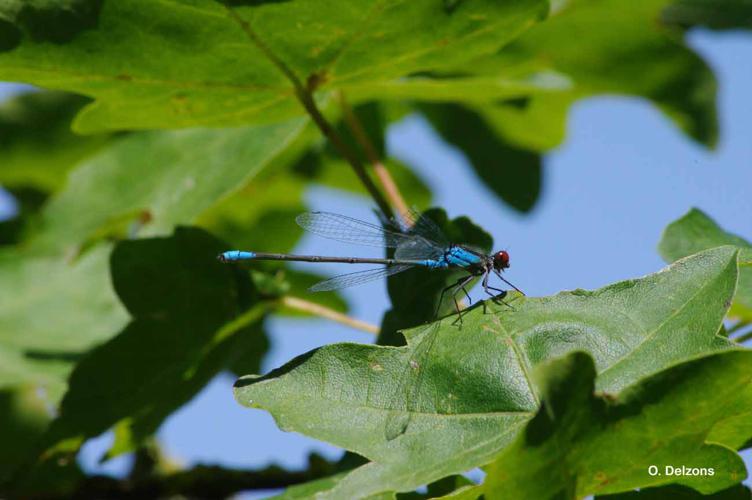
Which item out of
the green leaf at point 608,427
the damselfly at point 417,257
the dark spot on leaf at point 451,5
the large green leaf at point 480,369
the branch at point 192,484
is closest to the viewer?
the green leaf at point 608,427

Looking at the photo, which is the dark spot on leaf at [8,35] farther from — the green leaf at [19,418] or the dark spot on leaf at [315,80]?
the green leaf at [19,418]

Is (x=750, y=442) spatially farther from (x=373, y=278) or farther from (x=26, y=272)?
(x=26, y=272)

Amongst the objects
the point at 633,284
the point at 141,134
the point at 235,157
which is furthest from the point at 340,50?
the point at 141,134

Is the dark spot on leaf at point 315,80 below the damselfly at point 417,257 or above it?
above

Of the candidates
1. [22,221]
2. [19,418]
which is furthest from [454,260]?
[22,221]

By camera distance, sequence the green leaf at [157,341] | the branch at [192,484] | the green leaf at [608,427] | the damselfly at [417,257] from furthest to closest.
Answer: the branch at [192,484] < the green leaf at [157,341] < the damselfly at [417,257] < the green leaf at [608,427]

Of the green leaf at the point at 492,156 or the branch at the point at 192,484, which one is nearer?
the branch at the point at 192,484

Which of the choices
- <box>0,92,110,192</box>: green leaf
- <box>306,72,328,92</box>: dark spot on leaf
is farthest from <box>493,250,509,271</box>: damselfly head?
<box>0,92,110,192</box>: green leaf

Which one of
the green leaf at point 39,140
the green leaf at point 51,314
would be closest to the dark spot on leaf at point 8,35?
the green leaf at point 51,314

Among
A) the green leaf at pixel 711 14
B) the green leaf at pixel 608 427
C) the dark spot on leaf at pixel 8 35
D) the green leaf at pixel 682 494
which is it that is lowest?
the green leaf at pixel 682 494
